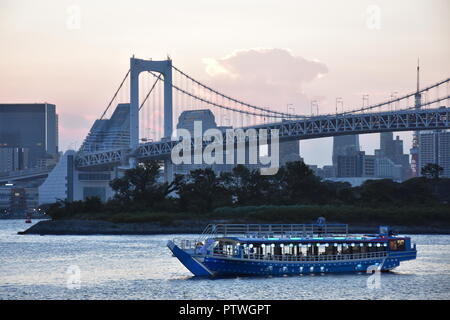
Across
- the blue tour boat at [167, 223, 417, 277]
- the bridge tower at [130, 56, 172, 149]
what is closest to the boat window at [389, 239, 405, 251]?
the blue tour boat at [167, 223, 417, 277]

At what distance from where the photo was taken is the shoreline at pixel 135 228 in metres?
104

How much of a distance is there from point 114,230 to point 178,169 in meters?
86.8

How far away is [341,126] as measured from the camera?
387 ft

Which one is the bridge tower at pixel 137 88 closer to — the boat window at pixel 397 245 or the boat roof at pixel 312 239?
the boat window at pixel 397 245

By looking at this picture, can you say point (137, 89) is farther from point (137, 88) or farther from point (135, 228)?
point (135, 228)

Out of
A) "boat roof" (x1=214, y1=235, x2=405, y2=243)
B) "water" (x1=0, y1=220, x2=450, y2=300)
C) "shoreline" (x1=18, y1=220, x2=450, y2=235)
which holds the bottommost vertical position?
"water" (x1=0, y1=220, x2=450, y2=300)

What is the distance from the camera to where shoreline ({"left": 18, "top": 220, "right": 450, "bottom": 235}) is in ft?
340

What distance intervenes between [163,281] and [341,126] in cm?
6623

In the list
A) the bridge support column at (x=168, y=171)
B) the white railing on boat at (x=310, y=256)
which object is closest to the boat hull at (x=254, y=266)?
the white railing on boat at (x=310, y=256)

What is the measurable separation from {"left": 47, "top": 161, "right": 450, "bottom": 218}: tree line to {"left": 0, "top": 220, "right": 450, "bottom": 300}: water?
43092 millimetres

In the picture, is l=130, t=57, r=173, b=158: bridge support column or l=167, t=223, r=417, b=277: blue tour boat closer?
l=167, t=223, r=417, b=277: blue tour boat

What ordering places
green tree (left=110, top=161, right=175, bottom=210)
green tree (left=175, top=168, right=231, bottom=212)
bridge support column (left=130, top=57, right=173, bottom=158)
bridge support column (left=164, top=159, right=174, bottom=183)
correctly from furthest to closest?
1. bridge support column (left=164, top=159, right=174, bottom=183)
2. bridge support column (left=130, top=57, right=173, bottom=158)
3. green tree (left=110, top=161, right=175, bottom=210)
4. green tree (left=175, top=168, right=231, bottom=212)

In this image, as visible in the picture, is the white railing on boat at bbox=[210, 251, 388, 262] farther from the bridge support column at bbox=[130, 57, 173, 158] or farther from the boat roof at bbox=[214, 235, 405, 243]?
the bridge support column at bbox=[130, 57, 173, 158]
